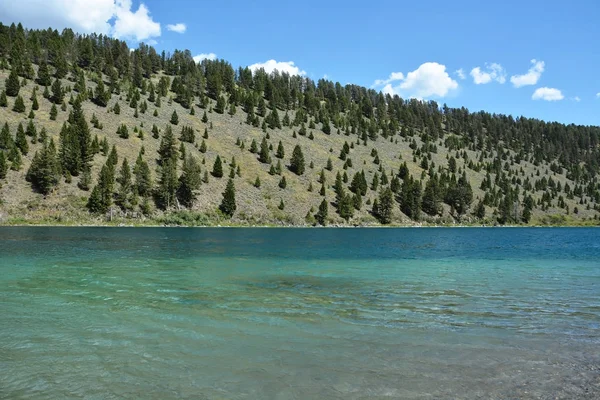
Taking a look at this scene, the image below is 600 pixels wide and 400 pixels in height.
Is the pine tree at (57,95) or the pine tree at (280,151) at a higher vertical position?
the pine tree at (57,95)

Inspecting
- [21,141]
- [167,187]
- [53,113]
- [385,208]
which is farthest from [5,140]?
[385,208]

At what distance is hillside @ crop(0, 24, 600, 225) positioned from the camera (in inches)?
3578

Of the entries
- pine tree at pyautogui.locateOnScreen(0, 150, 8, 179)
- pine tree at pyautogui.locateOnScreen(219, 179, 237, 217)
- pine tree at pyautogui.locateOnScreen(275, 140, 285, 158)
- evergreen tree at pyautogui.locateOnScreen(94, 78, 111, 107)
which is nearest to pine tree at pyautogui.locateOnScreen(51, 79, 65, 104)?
evergreen tree at pyautogui.locateOnScreen(94, 78, 111, 107)

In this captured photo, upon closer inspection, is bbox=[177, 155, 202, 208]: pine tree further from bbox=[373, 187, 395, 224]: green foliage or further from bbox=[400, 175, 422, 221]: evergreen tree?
bbox=[400, 175, 422, 221]: evergreen tree

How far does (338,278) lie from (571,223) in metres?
173

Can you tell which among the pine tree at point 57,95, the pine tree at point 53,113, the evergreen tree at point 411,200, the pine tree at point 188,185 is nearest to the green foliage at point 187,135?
the pine tree at point 188,185

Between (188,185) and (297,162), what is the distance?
4020 centimetres

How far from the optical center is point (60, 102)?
11600 cm

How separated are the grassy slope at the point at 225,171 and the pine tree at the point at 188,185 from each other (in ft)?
7.91

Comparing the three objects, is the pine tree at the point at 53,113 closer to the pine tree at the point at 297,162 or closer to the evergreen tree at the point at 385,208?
the pine tree at the point at 297,162

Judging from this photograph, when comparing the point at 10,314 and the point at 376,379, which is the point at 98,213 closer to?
the point at 10,314

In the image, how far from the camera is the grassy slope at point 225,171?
276 feet

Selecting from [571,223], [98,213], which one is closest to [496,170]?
[571,223]

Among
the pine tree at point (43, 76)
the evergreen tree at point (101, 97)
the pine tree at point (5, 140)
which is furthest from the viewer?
the evergreen tree at point (101, 97)
